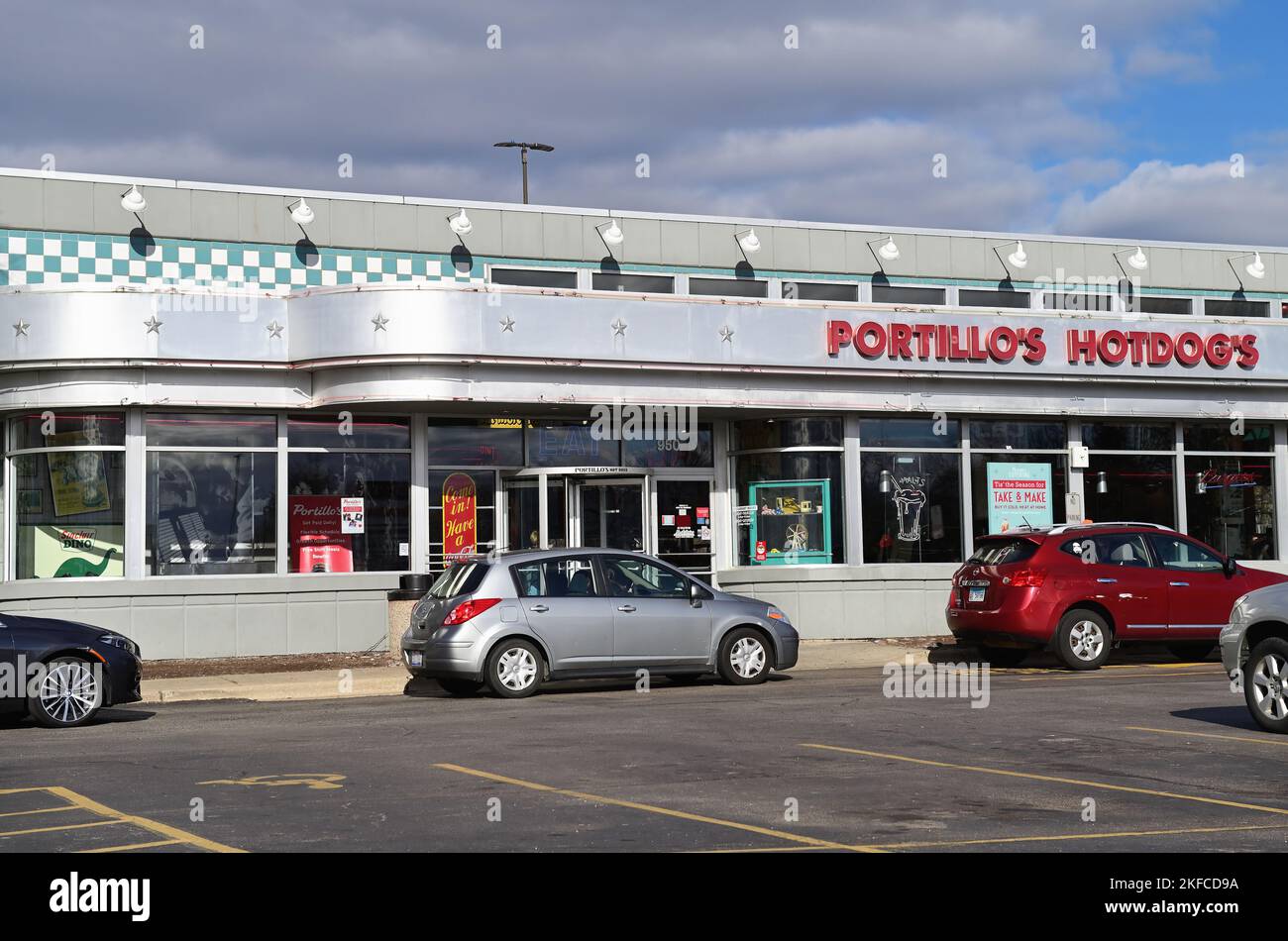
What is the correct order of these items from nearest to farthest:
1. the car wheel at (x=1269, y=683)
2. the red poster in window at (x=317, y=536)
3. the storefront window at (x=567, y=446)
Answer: the car wheel at (x=1269, y=683)
the red poster in window at (x=317, y=536)
the storefront window at (x=567, y=446)

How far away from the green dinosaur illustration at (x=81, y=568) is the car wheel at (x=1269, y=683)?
47.9ft

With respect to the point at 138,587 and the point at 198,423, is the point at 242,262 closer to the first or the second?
the point at 198,423

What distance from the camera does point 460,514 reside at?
22109 millimetres

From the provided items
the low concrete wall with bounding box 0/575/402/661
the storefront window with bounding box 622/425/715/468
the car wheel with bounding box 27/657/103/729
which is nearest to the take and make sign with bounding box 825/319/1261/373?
the storefront window with bounding box 622/425/715/468

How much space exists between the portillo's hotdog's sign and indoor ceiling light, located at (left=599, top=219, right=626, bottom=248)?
162 inches

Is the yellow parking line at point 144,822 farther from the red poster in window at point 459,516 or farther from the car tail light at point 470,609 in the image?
the red poster in window at point 459,516

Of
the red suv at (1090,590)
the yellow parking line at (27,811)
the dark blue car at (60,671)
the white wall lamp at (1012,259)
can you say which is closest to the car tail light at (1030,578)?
the red suv at (1090,590)

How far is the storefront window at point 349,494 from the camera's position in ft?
69.9

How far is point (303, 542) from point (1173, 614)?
11419mm

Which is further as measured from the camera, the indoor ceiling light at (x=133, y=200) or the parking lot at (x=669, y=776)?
the indoor ceiling light at (x=133, y=200)

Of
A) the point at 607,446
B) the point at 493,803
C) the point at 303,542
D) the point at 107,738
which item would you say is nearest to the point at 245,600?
the point at 303,542

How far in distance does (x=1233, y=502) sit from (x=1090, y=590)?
27.2 feet

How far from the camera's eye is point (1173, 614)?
61.2ft

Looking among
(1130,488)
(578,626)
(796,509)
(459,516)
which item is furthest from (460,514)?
(1130,488)
